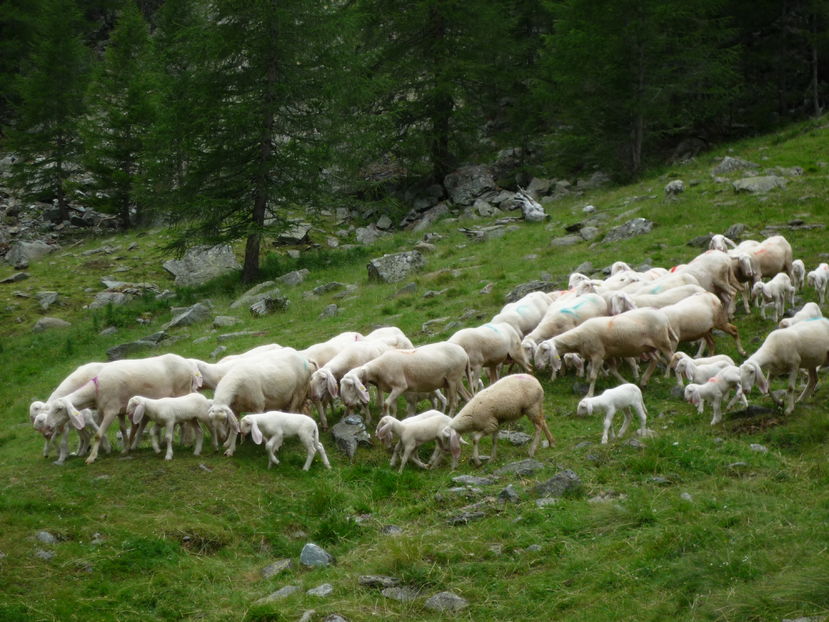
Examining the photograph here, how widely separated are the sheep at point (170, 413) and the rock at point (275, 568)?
328 centimetres

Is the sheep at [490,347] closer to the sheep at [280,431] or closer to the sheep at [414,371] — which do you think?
the sheep at [414,371]

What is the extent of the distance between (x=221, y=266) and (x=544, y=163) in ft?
51.0

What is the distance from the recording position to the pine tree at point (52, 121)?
4444cm

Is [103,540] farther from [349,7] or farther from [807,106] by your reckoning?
A: [807,106]

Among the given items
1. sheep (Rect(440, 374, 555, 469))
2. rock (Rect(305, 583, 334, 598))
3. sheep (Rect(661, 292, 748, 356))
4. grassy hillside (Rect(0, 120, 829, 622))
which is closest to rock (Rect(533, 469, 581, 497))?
grassy hillside (Rect(0, 120, 829, 622))

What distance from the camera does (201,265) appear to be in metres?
32.8

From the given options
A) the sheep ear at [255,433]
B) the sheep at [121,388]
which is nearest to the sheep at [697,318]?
the sheep ear at [255,433]

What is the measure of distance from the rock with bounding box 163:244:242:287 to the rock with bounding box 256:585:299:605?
2399 centimetres

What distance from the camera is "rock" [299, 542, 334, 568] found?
8.98 meters

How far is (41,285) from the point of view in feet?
109

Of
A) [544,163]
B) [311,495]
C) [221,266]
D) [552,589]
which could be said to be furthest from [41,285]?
[552,589]

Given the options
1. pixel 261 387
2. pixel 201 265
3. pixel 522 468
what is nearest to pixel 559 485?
pixel 522 468

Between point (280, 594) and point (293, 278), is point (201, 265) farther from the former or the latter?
point (280, 594)

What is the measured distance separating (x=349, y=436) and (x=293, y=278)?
51.2ft
